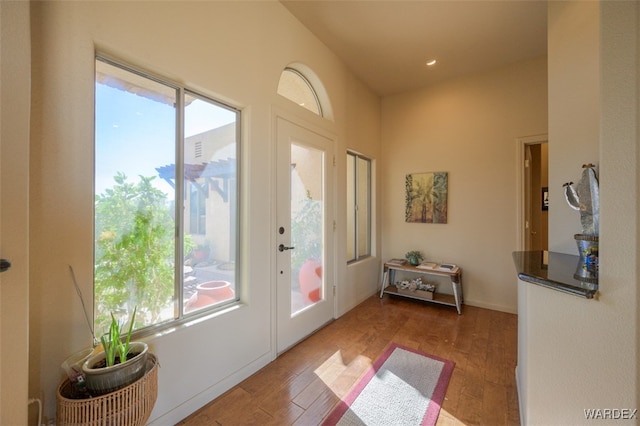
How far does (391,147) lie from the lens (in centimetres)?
396

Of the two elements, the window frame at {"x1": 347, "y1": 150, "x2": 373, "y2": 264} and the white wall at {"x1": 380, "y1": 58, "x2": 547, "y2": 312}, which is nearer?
the white wall at {"x1": 380, "y1": 58, "x2": 547, "y2": 312}

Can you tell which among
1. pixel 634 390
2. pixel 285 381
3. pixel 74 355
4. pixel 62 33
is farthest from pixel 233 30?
pixel 634 390

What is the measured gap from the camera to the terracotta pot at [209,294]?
1.72m

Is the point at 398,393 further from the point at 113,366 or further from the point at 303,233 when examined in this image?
the point at 113,366

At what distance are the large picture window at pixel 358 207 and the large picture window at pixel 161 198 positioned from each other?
6.01 feet

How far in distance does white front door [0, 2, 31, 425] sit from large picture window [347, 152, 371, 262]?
2879 millimetres

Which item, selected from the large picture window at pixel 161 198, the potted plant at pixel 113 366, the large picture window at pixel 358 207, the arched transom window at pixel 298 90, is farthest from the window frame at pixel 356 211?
the potted plant at pixel 113 366

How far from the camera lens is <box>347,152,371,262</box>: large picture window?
3480mm

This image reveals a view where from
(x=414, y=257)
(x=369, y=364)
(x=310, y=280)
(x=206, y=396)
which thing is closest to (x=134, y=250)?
(x=206, y=396)

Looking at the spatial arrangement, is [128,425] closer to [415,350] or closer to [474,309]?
[415,350]

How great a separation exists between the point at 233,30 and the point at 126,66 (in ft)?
2.63

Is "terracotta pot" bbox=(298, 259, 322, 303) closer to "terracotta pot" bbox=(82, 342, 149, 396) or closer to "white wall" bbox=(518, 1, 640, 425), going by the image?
"terracotta pot" bbox=(82, 342, 149, 396)

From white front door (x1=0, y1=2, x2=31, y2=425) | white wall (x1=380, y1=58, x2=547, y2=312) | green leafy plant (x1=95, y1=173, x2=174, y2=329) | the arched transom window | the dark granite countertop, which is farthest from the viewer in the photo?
white wall (x1=380, y1=58, x2=547, y2=312)

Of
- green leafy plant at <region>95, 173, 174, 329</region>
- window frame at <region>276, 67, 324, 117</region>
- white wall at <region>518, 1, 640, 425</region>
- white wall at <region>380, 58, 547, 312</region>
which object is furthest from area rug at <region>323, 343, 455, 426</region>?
window frame at <region>276, 67, 324, 117</region>
